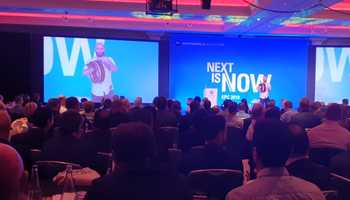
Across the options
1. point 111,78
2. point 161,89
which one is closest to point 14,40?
point 111,78

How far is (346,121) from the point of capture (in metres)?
6.31

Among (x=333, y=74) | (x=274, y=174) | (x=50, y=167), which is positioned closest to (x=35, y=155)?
(x=50, y=167)

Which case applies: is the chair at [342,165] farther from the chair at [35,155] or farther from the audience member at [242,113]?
the audience member at [242,113]

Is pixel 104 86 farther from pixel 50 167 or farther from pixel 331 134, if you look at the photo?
pixel 50 167

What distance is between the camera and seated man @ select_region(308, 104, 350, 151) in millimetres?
4910

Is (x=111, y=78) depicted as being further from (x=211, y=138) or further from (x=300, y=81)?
(x=211, y=138)

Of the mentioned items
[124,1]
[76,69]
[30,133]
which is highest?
[124,1]

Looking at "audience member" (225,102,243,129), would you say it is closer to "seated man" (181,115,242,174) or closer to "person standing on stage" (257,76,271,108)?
"seated man" (181,115,242,174)

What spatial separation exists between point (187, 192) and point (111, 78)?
12.0 m

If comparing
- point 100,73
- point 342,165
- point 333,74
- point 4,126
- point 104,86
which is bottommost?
point 342,165

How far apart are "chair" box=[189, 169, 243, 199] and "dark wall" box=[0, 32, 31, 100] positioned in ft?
37.3

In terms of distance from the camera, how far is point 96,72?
13.8 m

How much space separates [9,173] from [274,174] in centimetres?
126

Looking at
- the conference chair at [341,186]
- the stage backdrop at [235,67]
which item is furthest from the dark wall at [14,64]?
the conference chair at [341,186]
